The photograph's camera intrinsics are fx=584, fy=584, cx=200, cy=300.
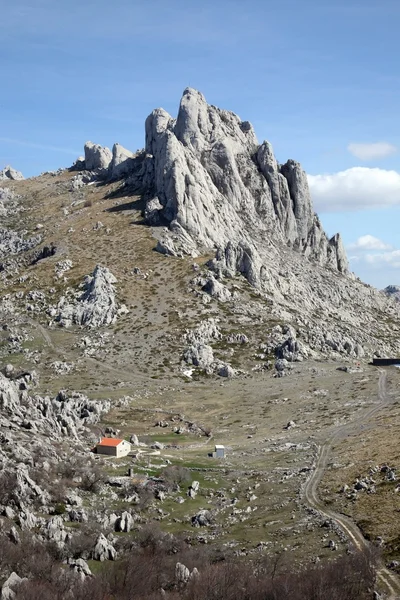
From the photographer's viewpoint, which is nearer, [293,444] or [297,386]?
[293,444]

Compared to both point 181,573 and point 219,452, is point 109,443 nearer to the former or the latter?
point 219,452

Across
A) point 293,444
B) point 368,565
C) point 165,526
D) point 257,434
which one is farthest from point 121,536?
point 257,434

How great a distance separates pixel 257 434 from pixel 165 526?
45.5 m

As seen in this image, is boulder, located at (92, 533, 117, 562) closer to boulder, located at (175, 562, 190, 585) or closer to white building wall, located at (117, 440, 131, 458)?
boulder, located at (175, 562, 190, 585)

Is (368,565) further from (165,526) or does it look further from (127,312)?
(127,312)

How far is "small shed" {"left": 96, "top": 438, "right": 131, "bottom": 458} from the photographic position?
286 feet

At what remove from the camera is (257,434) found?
10738 centimetres

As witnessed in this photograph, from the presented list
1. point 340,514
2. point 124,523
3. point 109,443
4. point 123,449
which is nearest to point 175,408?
point 123,449

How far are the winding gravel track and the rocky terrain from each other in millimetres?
1048

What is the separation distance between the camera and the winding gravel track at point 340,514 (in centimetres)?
4572

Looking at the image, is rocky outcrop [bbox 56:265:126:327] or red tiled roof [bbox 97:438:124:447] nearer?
red tiled roof [bbox 97:438:124:447]

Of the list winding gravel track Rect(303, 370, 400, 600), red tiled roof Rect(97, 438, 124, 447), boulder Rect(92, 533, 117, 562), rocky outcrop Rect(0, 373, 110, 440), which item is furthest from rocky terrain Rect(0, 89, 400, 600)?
red tiled roof Rect(97, 438, 124, 447)

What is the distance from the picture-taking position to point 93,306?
543 ft

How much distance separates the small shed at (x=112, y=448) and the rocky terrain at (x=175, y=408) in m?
1.75
